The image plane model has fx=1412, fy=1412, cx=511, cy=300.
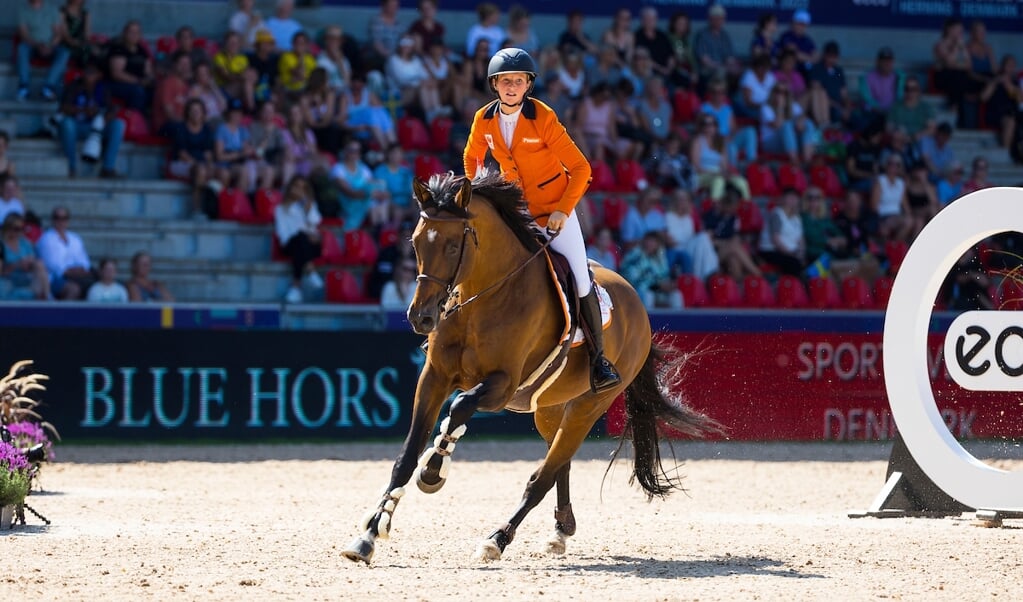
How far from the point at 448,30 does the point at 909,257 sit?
12.2 meters

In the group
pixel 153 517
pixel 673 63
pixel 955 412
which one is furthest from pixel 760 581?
pixel 673 63

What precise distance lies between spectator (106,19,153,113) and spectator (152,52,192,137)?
0.31 m

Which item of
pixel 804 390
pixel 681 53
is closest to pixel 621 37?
pixel 681 53

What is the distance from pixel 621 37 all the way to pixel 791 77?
2801 millimetres

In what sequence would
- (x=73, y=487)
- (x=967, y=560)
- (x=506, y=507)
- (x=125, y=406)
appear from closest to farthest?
(x=967, y=560)
(x=506, y=507)
(x=73, y=487)
(x=125, y=406)

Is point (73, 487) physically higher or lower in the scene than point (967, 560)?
lower

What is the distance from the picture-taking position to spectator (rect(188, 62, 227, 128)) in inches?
662

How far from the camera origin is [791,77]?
20984mm

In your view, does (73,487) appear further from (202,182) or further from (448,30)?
(448,30)

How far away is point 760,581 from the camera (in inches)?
278

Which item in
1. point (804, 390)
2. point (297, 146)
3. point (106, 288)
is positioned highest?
point (297, 146)

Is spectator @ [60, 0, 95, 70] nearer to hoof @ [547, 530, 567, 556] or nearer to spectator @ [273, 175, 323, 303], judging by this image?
spectator @ [273, 175, 323, 303]

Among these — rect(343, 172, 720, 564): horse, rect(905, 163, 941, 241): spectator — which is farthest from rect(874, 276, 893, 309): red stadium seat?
rect(343, 172, 720, 564): horse

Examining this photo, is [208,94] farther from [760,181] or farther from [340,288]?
[760,181]
